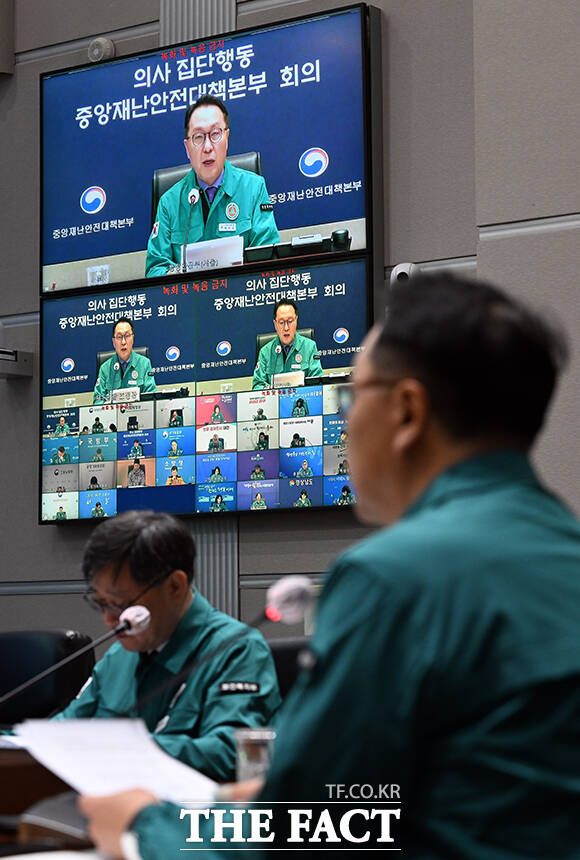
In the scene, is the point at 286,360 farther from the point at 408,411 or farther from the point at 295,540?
the point at 408,411

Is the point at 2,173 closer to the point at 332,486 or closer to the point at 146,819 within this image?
the point at 332,486

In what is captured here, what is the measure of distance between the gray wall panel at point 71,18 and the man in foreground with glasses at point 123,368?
4.13 feet

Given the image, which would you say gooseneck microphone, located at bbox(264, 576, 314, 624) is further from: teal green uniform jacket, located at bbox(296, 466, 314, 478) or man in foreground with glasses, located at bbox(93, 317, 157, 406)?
man in foreground with glasses, located at bbox(93, 317, 157, 406)

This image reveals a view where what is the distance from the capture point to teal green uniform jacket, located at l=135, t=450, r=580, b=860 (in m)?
0.84

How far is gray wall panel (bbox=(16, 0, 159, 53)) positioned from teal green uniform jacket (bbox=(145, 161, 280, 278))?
858 millimetres

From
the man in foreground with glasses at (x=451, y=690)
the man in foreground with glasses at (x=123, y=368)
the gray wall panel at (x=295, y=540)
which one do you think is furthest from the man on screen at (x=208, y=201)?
the man in foreground with glasses at (x=451, y=690)

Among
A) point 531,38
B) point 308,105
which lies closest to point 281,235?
point 308,105

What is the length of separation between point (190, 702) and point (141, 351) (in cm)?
251

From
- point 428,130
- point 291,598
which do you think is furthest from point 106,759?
point 428,130

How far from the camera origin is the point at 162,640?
2.38 meters

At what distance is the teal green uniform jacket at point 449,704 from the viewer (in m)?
0.84

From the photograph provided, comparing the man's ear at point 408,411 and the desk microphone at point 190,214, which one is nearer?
the man's ear at point 408,411

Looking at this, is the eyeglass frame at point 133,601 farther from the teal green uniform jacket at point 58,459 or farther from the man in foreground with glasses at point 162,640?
the teal green uniform jacket at point 58,459

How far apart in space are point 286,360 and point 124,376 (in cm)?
70
